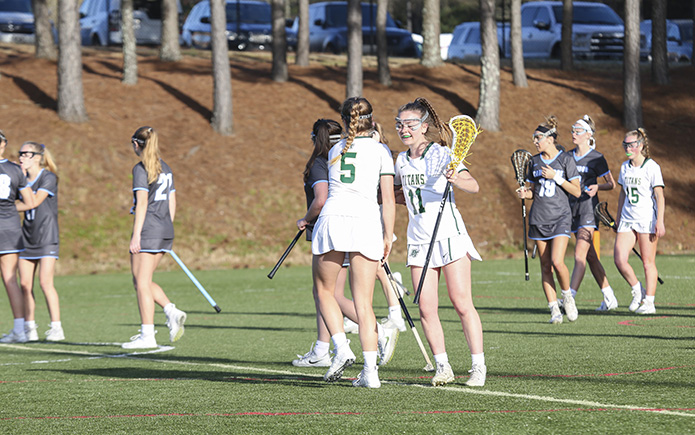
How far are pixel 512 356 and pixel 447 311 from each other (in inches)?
170

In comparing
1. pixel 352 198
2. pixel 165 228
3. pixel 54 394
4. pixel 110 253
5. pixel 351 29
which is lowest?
pixel 110 253

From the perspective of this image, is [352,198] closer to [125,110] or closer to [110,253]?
[110,253]

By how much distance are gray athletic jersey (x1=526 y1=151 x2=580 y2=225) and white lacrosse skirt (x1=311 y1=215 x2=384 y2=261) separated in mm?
4601

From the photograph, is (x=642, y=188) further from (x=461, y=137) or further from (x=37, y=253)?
(x=37, y=253)

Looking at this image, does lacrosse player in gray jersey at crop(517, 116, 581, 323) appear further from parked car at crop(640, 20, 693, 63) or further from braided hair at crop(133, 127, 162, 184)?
parked car at crop(640, 20, 693, 63)

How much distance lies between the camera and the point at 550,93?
30.6 metres

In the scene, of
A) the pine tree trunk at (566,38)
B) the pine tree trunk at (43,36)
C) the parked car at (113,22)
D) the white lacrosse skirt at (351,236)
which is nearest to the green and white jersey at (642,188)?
the white lacrosse skirt at (351,236)

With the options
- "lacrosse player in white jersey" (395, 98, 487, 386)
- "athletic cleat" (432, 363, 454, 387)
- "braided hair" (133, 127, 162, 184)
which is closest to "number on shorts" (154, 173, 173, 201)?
"braided hair" (133, 127, 162, 184)

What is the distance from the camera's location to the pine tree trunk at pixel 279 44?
29.2 meters

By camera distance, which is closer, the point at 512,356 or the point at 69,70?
the point at 512,356

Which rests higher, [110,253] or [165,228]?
[165,228]

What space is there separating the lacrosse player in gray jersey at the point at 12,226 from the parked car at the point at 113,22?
2646 centimetres

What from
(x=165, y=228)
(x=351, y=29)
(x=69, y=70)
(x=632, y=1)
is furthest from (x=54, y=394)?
(x=632, y=1)

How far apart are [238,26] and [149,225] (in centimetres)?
2728
